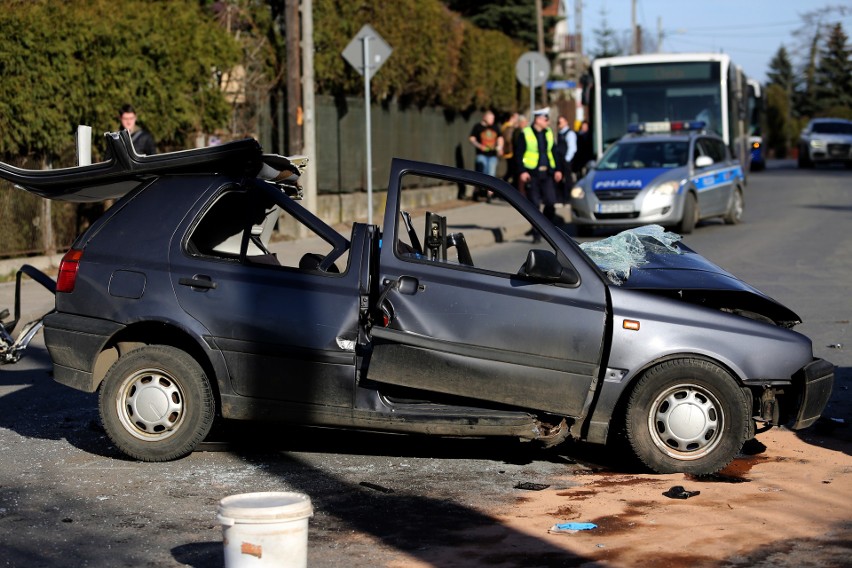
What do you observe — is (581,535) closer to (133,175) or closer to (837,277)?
(133,175)

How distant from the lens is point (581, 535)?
5668mm

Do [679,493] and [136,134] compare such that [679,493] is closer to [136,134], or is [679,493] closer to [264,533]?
[264,533]

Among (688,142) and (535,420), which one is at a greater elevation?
(688,142)

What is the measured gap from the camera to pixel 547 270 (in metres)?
6.83

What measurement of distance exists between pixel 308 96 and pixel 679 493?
50.0 feet

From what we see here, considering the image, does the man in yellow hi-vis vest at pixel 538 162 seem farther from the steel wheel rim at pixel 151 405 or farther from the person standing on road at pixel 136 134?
the steel wheel rim at pixel 151 405

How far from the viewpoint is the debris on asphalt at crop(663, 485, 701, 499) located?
6.39m

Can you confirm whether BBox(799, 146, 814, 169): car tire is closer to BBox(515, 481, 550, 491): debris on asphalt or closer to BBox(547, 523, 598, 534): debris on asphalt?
BBox(515, 481, 550, 491): debris on asphalt

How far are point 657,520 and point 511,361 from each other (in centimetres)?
129

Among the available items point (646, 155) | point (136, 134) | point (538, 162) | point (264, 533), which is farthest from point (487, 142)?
point (264, 533)

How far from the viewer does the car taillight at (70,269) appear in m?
7.44

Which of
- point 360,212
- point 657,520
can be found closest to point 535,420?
point 657,520

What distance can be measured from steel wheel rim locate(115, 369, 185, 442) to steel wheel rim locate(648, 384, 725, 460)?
2554 mm

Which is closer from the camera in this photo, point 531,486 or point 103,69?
point 531,486
